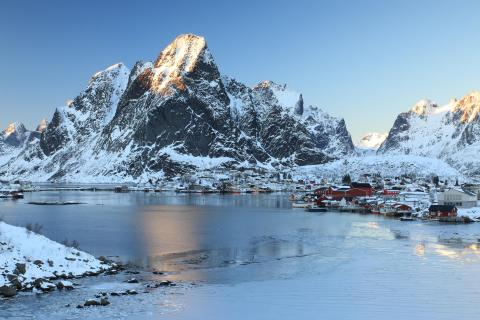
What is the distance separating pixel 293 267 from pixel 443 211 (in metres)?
→ 53.3

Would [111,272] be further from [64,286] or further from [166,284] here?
[64,286]

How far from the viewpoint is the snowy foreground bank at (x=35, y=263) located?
3005 centimetres

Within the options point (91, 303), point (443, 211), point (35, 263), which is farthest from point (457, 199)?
point (91, 303)

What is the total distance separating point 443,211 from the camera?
280 feet

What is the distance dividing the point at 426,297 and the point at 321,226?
153 feet

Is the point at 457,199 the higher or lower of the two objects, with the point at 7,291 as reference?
higher

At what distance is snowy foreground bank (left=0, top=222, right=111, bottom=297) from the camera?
98.6 ft

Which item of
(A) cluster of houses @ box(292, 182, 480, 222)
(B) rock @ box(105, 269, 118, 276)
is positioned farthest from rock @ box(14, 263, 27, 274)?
(A) cluster of houses @ box(292, 182, 480, 222)

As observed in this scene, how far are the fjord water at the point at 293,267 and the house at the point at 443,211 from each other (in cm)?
766

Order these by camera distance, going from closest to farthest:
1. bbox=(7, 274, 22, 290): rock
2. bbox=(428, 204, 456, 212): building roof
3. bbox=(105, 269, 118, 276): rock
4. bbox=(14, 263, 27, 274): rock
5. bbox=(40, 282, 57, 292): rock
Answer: bbox=(7, 274, 22, 290): rock
bbox=(40, 282, 57, 292): rock
bbox=(14, 263, 27, 274): rock
bbox=(105, 269, 118, 276): rock
bbox=(428, 204, 456, 212): building roof

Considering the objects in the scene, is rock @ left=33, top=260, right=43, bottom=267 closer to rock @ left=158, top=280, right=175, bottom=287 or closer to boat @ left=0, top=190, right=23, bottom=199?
rock @ left=158, top=280, right=175, bottom=287

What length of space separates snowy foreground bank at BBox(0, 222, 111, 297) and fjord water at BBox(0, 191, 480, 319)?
2.50m


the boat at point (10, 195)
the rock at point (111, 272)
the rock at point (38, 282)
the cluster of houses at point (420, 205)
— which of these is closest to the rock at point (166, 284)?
the rock at point (111, 272)

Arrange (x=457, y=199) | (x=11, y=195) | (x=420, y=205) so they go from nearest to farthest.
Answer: (x=457, y=199) < (x=420, y=205) < (x=11, y=195)
